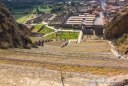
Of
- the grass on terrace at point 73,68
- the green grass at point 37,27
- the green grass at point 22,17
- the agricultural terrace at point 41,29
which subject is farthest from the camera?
the green grass at point 22,17

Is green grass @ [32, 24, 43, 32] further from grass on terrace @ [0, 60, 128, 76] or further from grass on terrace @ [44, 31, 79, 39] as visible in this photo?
grass on terrace @ [0, 60, 128, 76]

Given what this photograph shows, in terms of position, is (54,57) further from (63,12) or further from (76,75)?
(63,12)

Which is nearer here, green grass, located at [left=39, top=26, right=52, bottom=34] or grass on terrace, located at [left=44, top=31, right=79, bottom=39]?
grass on terrace, located at [left=44, top=31, right=79, bottom=39]

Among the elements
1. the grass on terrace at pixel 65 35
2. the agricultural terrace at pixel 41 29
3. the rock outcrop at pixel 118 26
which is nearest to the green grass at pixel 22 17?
the agricultural terrace at pixel 41 29

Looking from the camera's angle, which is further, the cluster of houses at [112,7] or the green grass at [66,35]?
the cluster of houses at [112,7]

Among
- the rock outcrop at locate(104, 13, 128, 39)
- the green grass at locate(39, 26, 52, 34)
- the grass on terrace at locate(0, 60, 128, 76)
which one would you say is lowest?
the green grass at locate(39, 26, 52, 34)

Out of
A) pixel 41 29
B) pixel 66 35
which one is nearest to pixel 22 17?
pixel 41 29

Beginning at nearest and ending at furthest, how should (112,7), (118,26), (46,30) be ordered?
(118,26) → (46,30) → (112,7)

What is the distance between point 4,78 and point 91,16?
63.9 m

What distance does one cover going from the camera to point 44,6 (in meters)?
96.5

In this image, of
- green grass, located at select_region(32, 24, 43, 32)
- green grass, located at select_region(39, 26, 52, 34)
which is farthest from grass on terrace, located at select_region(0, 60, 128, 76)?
green grass, located at select_region(32, 24, 43, 32)

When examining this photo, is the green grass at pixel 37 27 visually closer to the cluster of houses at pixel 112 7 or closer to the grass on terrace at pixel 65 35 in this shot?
the grass on terrace at pixel 65 35

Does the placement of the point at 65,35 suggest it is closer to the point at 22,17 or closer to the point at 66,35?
the point at 66,35

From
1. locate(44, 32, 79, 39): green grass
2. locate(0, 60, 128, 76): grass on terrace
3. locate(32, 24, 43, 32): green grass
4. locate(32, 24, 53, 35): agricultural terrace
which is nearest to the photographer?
locate(0, 60, 128, 76): grass on terrace
